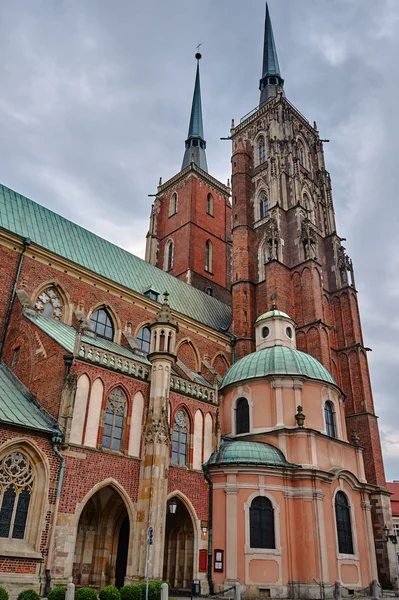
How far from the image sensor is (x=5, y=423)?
52.0ft

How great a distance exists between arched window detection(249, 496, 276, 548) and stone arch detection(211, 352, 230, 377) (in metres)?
12.1

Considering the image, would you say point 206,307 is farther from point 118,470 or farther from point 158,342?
point 118,470

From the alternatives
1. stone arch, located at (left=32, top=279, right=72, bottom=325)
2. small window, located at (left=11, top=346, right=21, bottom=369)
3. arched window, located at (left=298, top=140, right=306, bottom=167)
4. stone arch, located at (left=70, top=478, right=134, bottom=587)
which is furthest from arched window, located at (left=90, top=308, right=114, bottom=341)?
arched window, located at (left=298, top=140, right=306, bottom=167)

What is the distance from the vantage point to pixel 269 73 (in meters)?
50.8

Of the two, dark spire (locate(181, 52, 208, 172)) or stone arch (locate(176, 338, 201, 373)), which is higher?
dark spire (locate(181, 52, 208, 172))

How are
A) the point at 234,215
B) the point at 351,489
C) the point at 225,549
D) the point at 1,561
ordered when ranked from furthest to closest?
the point at 234,215, the point at 351,489, the point at 225,549, the point at 1,561

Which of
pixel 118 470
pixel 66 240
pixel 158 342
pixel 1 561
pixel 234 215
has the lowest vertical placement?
pixel 1 561

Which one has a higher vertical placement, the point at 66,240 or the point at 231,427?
the point at 66,240

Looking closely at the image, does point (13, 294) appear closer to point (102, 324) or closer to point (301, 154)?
point (102, 324)

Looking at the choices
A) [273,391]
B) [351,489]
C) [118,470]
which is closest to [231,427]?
[273,391]

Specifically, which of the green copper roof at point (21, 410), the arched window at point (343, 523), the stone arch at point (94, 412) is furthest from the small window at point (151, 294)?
the arched window at point (343, 523)

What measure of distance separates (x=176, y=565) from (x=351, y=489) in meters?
8.92

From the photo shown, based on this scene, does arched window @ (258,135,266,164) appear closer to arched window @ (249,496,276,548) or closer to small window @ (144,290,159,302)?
small window @ (144,290,159,302)

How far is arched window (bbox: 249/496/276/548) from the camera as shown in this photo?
67.7 feet
